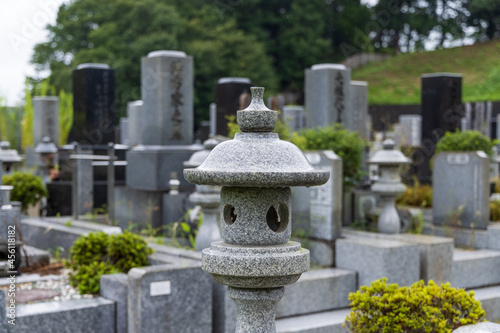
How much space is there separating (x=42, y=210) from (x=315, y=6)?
28.4m

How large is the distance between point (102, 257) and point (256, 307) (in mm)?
3632

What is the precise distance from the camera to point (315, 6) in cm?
3834

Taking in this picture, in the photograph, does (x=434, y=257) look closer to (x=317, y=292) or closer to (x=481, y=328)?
(x=317, y=292)

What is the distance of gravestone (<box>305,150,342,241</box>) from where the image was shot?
8.05m

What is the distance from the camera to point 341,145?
30.9 feet

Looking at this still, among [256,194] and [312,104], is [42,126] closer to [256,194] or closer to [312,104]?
[312,104]

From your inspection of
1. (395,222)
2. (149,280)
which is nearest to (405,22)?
(395,222)

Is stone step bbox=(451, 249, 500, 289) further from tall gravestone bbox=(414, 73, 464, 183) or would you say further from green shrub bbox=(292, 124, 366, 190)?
tall gravestone bbox=(414, 73, 464, 183)

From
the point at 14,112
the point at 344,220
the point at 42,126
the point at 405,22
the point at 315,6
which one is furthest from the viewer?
the point at 405,22

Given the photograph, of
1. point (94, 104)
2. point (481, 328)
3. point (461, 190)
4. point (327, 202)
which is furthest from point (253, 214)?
point (94, 104)

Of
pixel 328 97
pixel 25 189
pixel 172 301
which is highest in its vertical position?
pixel 328 97

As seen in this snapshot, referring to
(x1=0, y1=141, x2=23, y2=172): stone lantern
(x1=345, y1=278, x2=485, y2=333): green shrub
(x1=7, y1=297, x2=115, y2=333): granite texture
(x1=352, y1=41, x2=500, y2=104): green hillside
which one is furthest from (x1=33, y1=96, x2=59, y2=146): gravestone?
(x1=352, y1=41, x2=500, y2=104): green hillside

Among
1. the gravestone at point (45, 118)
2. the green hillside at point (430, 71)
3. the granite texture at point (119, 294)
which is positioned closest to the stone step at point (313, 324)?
the granite texture at point (119, 294)

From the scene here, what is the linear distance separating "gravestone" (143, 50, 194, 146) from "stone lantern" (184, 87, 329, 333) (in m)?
6.89
